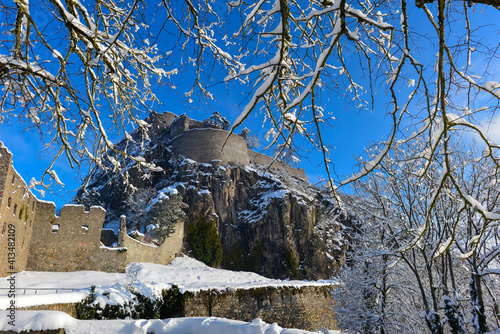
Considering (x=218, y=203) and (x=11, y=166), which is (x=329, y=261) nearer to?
(x=218, y=203)

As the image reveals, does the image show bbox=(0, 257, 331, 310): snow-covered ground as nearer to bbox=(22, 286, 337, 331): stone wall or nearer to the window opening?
bbox=(22, 286, 337, 331): stone wall

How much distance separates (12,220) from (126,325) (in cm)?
1195

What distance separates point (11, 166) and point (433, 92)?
523 inches

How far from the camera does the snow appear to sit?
2.20 m

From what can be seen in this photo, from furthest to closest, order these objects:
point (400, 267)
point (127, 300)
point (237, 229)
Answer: point (237, 229) < point (400, 267) < point (127, 300)

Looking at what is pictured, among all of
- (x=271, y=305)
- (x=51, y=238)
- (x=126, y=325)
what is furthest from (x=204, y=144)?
(x=126, y=325)

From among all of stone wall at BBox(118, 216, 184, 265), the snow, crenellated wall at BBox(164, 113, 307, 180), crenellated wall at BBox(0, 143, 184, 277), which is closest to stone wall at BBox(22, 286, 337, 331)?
crenellated wall at BBox(0, 143, 184, 277)

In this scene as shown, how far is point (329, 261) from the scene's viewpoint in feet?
89.8

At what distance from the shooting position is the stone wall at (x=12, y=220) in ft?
34.1

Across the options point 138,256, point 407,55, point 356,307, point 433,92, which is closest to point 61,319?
point 407,55

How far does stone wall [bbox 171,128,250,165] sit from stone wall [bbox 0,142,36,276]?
2201 cm

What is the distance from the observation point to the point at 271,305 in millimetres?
13039

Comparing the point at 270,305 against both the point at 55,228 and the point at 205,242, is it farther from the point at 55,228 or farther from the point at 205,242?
the point at 205,242

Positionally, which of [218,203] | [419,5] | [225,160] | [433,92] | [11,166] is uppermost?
[225,160]
